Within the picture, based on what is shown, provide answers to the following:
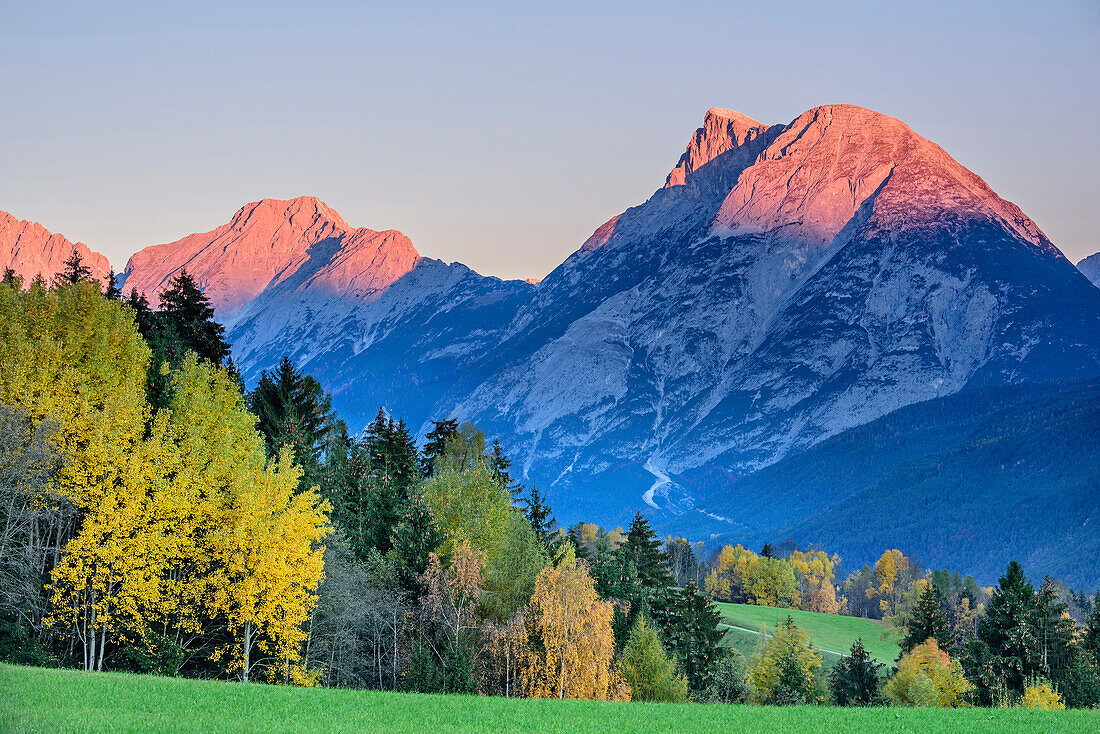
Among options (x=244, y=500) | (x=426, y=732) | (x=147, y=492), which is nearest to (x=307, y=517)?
(x=244, y=500)

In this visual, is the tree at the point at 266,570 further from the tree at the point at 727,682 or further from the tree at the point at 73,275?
the tree at the point at 727,682

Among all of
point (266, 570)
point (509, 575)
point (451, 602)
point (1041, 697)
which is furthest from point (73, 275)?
point (1041, 697)

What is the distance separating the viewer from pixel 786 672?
91250 mm

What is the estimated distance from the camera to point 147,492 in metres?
56.6

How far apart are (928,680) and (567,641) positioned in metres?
39.2

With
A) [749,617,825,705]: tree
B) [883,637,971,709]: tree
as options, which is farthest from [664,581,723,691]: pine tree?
[883,637,971,709]: tree

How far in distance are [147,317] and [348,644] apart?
44.7 meters

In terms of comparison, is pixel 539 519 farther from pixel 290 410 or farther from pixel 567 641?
pixel 567 641

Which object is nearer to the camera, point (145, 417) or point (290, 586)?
point (290, 586)

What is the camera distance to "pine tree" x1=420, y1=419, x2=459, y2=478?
103625mm

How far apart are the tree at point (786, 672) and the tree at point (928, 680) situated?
22.8ft

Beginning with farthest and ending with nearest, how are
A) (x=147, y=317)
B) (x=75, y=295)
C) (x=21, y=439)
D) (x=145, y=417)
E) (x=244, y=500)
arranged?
1. (x=147, y=317)
2. (x=75, y=295)
3. (x=145, y=417)
4. (x=244, y=500)
5. (x=21, y=439)

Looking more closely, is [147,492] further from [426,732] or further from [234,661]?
[426,732]

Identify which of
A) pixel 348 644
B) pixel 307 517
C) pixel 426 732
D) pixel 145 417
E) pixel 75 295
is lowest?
pixel 426 732
